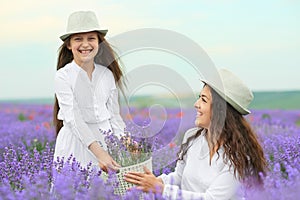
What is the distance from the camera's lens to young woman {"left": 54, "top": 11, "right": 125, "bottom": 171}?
4.27 meters

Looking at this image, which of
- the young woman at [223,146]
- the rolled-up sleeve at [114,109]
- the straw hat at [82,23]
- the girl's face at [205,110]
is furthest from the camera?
the rolled-up sleeve at [114,109]

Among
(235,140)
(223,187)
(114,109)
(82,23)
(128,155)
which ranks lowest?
(223,187)

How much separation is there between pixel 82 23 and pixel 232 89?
4.79 ft

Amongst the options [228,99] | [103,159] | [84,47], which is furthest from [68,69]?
[228,99]

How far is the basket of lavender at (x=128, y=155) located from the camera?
11.2ft

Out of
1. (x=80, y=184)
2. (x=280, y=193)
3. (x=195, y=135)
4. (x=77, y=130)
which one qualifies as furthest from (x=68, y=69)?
Result: (x=280, y=193)

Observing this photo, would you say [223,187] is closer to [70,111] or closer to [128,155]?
[128,155]

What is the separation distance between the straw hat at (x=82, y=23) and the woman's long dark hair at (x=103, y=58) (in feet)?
0.53

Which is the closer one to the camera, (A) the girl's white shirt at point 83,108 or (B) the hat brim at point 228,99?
(B) the hat brim at point 228,99

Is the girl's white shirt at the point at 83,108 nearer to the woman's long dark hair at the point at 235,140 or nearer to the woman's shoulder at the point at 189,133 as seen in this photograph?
the woman's shoulder at the point at 189,133

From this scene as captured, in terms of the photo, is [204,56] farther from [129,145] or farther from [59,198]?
[59,198]

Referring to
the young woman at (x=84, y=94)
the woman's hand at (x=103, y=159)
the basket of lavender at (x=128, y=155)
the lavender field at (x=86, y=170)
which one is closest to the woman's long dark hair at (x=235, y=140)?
the lavender field at (x=86, y=170)

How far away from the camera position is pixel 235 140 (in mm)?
3531

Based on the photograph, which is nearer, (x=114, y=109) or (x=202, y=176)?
(x=202, y=176)
